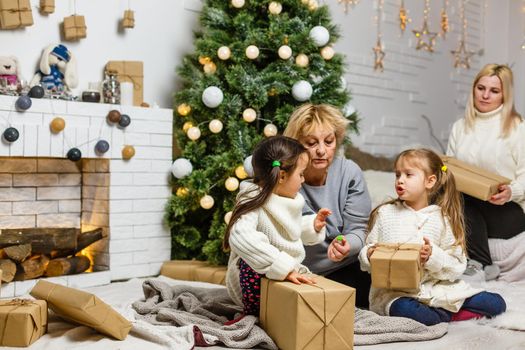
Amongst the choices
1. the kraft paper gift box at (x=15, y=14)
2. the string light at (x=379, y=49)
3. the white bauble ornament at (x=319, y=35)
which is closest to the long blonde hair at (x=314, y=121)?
the white bauble ornament at (x=319, y=35)

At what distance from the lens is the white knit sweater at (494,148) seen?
370cm

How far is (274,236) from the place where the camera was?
2.45 meters

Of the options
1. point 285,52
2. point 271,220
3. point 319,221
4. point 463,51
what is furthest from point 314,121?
point 463,51

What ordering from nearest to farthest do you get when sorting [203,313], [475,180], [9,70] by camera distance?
[203,313] → [9,70] → [475,180]

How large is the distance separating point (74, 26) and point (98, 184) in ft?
2.61

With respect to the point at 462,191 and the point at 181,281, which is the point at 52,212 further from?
the point at 462,191

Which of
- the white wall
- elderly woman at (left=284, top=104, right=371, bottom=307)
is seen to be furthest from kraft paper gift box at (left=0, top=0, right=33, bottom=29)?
elderly woman at (left=284, top=104, right=371, bottom=307)

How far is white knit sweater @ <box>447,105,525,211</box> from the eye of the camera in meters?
3.70

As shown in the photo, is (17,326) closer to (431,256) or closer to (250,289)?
(250,289)

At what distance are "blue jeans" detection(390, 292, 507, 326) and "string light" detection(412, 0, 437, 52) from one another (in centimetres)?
328

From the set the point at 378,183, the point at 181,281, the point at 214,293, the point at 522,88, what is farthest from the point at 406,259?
the point at 522,88

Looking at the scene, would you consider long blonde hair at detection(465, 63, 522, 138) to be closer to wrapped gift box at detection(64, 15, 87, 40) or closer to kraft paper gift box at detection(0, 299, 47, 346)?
wrapped gift box at detection(64, 15, 87, 40)

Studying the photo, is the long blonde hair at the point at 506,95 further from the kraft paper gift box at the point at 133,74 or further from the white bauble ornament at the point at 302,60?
the kraft paper gift box at the point at 133,74

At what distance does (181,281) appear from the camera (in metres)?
3.68
